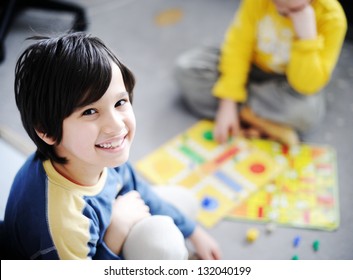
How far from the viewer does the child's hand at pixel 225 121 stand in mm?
1425

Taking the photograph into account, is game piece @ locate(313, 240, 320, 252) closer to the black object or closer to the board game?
the board game

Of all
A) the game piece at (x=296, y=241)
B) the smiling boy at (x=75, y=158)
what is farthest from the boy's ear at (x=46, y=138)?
the game piece at (x=296, y=241)

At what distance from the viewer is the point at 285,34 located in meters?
1.24

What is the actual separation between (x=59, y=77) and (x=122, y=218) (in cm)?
34

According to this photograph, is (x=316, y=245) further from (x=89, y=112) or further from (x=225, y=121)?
(x=89, y=112)

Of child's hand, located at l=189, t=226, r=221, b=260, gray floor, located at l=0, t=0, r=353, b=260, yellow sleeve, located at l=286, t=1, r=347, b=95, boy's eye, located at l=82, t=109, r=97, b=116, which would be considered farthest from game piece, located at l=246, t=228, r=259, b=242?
boy's eye, located at l=82, t=109, r=97, b=116

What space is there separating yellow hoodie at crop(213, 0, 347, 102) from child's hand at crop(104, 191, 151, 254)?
563 mm

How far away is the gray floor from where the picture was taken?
1134mm

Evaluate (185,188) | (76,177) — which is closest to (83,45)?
(76,177)

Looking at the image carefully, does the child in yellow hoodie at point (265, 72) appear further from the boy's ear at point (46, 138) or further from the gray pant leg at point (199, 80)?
the boy's ear at point (46, 138)

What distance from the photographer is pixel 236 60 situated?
140cm
